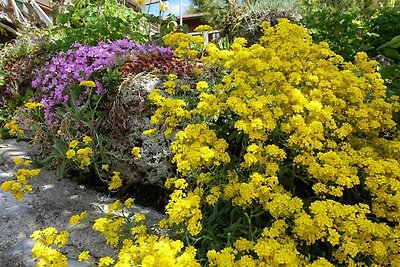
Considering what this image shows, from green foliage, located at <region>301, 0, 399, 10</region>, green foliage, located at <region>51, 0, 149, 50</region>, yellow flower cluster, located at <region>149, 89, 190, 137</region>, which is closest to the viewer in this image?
yellow flower cluster, located at <region>149, 89, 190, 137</region>

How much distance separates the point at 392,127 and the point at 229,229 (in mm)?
930

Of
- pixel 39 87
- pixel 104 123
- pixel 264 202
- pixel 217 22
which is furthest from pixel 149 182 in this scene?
pixel 217 22

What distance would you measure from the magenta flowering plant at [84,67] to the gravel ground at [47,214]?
594 millimetres

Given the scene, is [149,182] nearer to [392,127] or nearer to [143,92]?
[143,92]

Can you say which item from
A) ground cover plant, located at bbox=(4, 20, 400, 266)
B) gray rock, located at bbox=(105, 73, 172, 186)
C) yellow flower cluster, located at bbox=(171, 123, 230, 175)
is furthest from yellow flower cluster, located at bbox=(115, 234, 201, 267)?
gray rock, located at bbox=(105, 73, 172, 186)

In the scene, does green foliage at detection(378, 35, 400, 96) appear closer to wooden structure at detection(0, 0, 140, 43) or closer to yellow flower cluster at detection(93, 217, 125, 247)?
yellow flower cluster at detection(93, 217, 125, 247)

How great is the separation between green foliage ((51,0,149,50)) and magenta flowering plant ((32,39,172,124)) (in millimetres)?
304

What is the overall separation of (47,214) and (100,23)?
197cm

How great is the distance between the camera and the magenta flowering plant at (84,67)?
9.58 ft

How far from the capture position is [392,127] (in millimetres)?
1770

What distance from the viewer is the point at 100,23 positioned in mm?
3520

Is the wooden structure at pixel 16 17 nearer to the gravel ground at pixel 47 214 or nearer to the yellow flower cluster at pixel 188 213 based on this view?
the gravel ground at pixel 47 214

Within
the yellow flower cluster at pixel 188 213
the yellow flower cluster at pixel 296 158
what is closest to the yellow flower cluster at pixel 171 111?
the yellow flower cluster at pixel 296 158

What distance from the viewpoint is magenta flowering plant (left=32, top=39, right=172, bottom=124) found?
292cm
